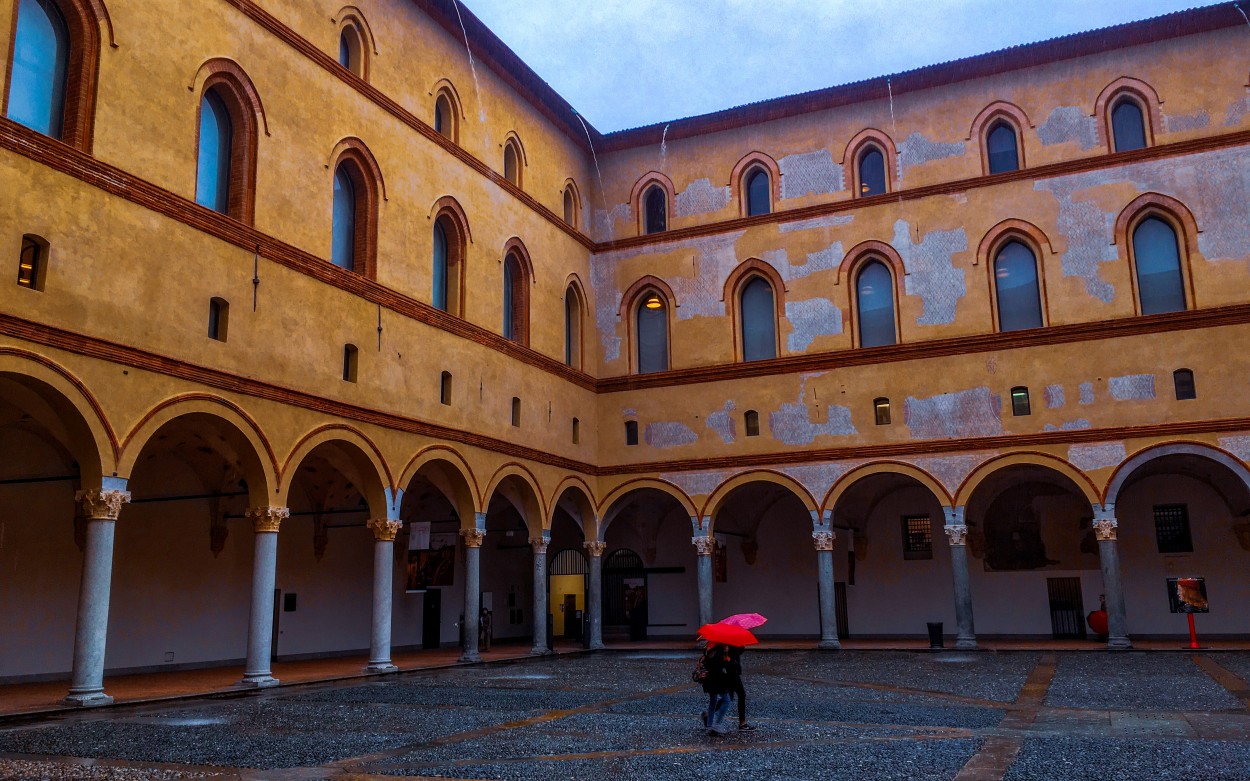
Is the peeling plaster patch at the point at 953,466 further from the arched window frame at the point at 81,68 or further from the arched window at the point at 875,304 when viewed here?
the arched window frame at the point at 81,68

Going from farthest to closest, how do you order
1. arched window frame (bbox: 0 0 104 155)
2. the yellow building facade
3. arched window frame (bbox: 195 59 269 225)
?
arched window frame (bbox: 195 59 269 225) < the yellow building facade < arched window frame (bbox: 0 0 104 155)

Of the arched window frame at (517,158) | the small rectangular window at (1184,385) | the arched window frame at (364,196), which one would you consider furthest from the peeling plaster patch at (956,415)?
the arched window frame at (364,196)

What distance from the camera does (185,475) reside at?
816 inches

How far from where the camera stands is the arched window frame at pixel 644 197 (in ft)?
93.2

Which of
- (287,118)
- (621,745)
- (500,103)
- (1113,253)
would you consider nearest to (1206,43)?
(1113,253)

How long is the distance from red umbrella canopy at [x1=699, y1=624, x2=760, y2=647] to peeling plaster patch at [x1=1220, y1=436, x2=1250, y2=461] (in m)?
16.1

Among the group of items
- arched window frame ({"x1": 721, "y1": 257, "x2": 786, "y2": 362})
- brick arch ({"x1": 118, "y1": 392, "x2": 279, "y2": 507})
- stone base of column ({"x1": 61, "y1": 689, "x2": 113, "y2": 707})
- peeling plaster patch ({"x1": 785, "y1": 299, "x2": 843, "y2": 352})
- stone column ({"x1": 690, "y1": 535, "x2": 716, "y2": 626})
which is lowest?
stone base of column ({"x1": 61, "y1": 689, "x2": 113, "y2": 707})

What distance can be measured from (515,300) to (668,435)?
17.3ft

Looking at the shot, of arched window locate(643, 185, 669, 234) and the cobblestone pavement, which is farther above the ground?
arched window locate(643, 185, 669, 234)

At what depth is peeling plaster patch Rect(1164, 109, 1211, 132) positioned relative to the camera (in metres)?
23.5

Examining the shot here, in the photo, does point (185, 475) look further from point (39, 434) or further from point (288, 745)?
point (288, 745)

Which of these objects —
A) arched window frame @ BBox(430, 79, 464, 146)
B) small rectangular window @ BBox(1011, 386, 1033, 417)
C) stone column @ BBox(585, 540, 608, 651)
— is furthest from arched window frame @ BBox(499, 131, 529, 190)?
small rectangular window @ BBox(1011, 386, 1033, 417)

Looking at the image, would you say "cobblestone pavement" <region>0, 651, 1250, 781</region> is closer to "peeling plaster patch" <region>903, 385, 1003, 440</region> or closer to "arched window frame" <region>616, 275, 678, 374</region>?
"peeling plaster patch" <region>903, 385, 1003, 440</region>

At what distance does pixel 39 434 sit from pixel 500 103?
12.2 meters
